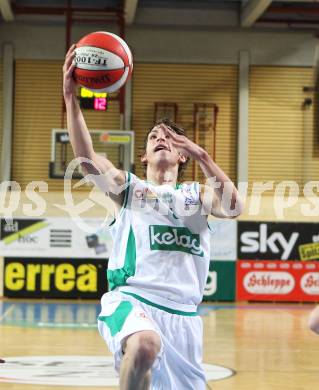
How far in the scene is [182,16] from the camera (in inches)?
769

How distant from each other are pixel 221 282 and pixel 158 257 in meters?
10.7

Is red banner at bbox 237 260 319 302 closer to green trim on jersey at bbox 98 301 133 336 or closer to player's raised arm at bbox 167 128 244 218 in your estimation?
player's raised arm at bbox 167 128 244 218

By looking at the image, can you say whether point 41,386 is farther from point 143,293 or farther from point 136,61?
point 136,61

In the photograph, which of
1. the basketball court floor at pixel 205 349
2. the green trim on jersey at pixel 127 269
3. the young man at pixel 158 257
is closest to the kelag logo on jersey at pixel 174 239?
the young man at pixel 158 257

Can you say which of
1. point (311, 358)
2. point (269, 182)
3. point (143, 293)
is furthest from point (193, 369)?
point (269, 182)

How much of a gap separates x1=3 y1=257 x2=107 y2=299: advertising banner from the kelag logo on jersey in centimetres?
1043

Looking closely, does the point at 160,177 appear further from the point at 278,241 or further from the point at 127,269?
the point at 278,241

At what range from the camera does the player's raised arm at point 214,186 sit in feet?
13.5

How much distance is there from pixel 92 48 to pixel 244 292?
1124cm

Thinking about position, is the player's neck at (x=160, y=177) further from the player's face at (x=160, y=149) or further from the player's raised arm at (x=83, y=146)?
the player's raised arm at (x=83, y=146)

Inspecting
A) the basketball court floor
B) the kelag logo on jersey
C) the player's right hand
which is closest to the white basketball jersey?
the kelag logo on jersey

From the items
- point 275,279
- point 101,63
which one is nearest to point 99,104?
point 275,279

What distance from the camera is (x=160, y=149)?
16.5 ft

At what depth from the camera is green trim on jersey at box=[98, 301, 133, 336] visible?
14.6 ft
